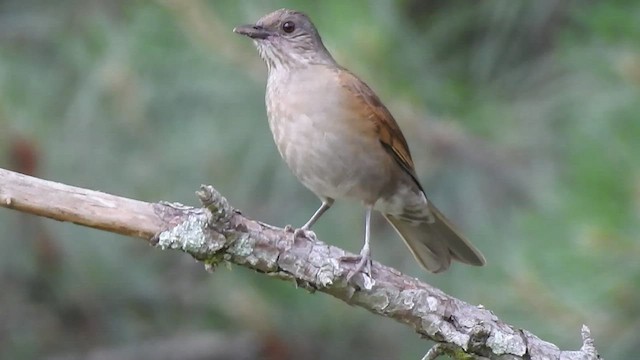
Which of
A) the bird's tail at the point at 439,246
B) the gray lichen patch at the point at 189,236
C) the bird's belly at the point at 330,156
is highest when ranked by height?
the bird's tail at the point at 439,246

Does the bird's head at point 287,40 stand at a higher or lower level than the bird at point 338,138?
higher

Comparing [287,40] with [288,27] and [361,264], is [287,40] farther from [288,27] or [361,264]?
[361,264]

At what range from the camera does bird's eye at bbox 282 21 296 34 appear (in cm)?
469

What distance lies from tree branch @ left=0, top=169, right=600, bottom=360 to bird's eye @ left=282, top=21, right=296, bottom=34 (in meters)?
1.22

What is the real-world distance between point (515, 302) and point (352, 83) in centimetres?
106

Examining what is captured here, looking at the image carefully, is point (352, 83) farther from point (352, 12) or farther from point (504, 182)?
point (504, 182)

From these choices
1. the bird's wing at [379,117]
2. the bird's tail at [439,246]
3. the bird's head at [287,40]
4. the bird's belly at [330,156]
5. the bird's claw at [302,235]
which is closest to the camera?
the bird's claw at [302,235]

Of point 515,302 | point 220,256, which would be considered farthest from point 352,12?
point 220,256

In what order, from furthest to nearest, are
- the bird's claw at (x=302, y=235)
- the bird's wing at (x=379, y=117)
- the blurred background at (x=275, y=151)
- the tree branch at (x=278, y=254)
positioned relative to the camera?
1. the blurred background at (x=275, y=151)
2. the bird's wing at (x=379, y=117)
3. the bird's claw at (x=302, y=235)
4. the tree branch at (x=278, y=254)

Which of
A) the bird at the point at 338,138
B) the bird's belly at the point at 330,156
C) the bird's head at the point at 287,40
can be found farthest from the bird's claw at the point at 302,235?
the bird's head at the point at 287,40

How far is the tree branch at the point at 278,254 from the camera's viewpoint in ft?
10.9

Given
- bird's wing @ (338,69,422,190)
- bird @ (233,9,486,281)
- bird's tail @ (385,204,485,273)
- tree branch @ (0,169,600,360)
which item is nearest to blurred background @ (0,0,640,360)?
bird's tail @ (385,204,485,273)

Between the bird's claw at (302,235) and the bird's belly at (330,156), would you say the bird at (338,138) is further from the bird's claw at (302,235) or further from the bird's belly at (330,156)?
the bird's claw at (302,235)

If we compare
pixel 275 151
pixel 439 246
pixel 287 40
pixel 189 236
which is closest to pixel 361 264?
pixel 189 236
